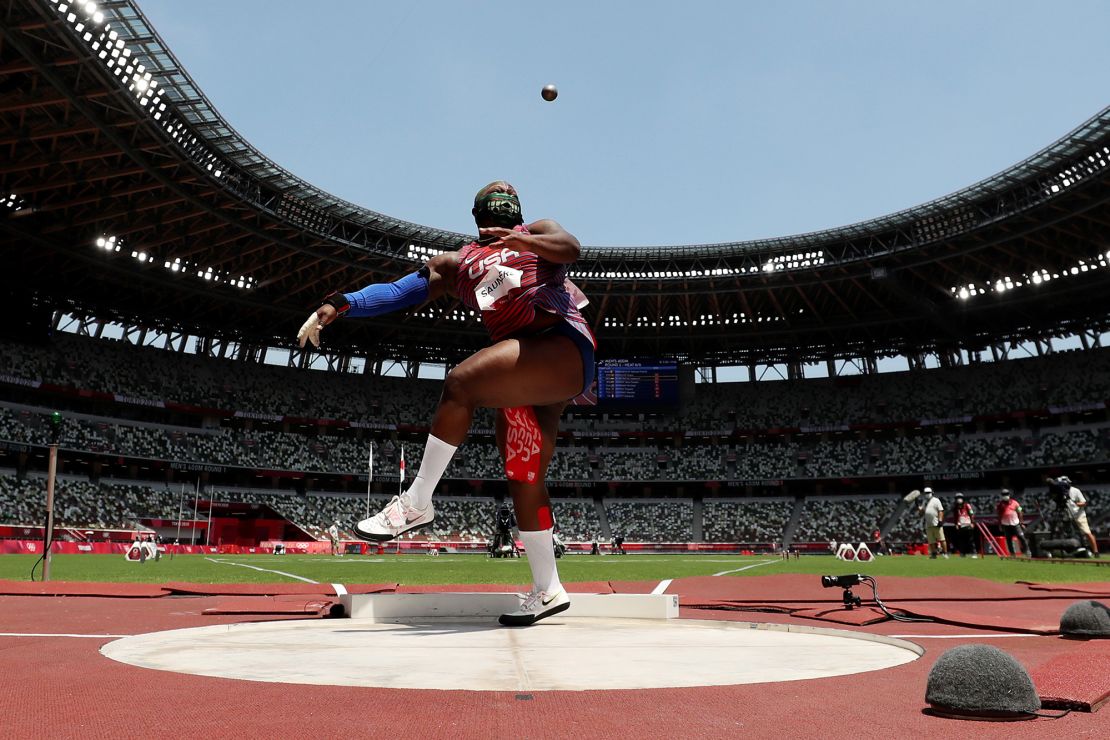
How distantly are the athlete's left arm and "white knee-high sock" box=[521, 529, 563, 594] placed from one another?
2049mm

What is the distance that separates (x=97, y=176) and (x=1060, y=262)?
4408 centimetres

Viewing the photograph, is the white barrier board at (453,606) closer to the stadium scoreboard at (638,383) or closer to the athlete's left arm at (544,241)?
the athlete's left arm at (544,241)

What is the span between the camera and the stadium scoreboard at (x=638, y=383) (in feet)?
178

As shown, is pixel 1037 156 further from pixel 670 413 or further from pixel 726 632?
pixel 726 632

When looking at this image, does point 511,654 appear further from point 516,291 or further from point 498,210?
point 498,210

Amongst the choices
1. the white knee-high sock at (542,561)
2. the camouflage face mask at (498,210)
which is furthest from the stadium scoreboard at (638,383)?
the camouflage face mask at (498,210)

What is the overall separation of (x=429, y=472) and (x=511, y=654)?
135cm

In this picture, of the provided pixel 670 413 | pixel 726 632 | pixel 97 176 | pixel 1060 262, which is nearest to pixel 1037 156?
pixel 1060 262

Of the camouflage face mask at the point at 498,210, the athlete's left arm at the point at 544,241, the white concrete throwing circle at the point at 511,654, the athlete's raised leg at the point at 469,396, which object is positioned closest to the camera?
the white concrete throwing circle at the point at 511,654

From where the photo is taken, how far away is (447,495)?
5575 centimetres

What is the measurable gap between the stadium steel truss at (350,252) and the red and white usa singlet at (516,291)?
2302 centimetres

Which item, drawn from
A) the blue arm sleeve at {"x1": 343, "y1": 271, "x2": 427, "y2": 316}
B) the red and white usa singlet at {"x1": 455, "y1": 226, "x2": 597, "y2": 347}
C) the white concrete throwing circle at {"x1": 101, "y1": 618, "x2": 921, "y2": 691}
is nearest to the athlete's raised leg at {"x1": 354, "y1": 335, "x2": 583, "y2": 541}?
the red and white usa singlet at {"x1": 455, "y1": 226, "x2": 597, "y2": 347}

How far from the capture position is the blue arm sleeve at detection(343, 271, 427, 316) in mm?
5336

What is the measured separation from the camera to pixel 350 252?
3900 centimetres
